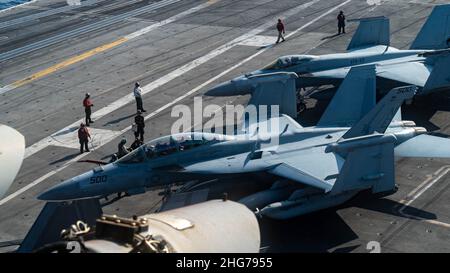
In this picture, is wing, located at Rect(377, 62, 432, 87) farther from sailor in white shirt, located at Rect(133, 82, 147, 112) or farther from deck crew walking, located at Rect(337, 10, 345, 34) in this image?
deck crew walking, located at Rect(337, 10, 345, 34)

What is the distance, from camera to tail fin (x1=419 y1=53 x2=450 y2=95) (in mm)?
32037

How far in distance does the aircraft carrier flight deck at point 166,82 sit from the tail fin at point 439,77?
1.31m

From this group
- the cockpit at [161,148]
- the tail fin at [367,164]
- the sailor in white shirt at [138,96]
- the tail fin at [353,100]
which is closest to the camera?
the tail fin at [367,164]

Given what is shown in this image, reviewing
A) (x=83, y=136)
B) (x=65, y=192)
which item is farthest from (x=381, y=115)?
(x=83, y=136)

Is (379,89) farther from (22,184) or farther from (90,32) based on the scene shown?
(90,32)

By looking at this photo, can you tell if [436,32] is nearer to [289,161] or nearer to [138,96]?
[138,96]

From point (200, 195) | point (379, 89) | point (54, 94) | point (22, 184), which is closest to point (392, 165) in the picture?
point (200, 195)

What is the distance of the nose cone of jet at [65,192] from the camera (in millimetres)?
23344

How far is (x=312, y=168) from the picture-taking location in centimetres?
2392

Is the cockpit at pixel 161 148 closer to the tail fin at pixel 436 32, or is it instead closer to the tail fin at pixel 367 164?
the tail fin at pixel 367 164

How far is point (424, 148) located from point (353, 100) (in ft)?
12.6

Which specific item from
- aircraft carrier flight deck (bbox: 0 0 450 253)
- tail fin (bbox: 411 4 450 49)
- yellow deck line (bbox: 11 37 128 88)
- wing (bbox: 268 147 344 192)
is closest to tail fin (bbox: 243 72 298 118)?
aircraft carrier flight deck (bbox: 0 0 450 253)

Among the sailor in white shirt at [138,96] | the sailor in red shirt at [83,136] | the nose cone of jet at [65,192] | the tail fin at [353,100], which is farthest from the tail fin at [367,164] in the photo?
the sailor in white shirt at [138,96]
